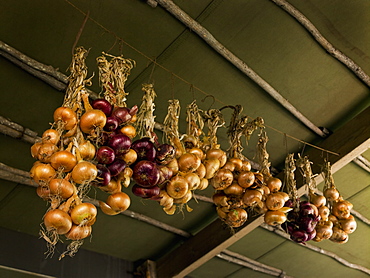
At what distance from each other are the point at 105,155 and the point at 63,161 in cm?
15

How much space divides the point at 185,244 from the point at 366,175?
5.35 ft

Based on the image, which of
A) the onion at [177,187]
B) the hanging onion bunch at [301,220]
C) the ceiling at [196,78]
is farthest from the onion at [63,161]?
the hanging onion bunch at [301,220]

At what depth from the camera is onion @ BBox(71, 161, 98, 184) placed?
59.1 inches

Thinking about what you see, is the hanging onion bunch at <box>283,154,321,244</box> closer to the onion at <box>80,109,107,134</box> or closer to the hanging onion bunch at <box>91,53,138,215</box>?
the hanging onion bunch at <box>91,53,138,215</box>

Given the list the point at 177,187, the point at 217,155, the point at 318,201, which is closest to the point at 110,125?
the point at 177,187

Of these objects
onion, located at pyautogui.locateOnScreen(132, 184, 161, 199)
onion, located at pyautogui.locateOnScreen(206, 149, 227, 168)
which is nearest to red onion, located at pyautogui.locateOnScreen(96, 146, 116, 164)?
onion, located at pyautogui.locateOnScreen(132, 184, 161, 199)

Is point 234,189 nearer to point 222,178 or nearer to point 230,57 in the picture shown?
point 222,178

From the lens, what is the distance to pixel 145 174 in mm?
1704

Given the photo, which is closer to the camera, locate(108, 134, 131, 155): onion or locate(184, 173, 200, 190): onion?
locate(108, 134, 131, 155): onion

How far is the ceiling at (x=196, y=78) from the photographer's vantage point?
2.43 m

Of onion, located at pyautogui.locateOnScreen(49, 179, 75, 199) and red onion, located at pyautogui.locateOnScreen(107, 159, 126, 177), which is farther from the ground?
red onion, located at pyautogui.locateOnScreen(107, 159, 126, 177)

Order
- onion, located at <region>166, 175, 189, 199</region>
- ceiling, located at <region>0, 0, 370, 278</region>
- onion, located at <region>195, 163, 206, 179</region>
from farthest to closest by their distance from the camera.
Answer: ceiling, located at <region>0, 0, 370, 278</region> < onion, located at <region>195, 163, 206, 179</region> < onion, located at <region>166, 175, 189, 199</region>

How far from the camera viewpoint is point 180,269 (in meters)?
3.86

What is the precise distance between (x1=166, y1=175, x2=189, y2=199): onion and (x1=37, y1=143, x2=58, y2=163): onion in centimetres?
50
